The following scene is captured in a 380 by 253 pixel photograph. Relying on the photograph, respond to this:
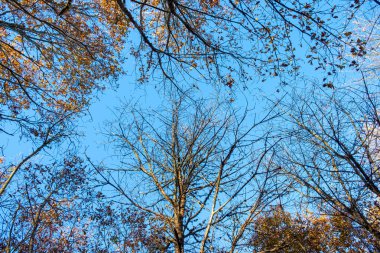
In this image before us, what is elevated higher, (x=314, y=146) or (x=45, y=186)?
(x=45, y=186)

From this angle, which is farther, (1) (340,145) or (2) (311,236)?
(2) (311,236)

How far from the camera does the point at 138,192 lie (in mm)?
7230

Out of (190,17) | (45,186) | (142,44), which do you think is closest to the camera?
(190,17)

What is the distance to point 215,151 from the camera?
7.34m

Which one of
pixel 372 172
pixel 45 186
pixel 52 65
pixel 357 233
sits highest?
pixel 52 65

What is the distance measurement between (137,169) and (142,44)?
3.28m

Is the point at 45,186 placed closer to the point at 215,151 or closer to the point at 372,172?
the point at 215,151

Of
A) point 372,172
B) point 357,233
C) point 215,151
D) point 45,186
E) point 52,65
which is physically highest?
point 52,65

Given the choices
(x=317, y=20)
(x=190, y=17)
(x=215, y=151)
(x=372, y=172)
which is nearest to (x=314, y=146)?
(x=372, y=172)

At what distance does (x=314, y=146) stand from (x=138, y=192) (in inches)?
167

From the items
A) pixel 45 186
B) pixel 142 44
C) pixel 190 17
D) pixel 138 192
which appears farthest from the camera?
pixel 45 186

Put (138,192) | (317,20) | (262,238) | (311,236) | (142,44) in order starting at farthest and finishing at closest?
1. (311,236)
2. (262,238)
3. (138,192)
4. (142,44)
5. (317,20)

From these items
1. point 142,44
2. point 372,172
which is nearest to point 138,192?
point 142,44

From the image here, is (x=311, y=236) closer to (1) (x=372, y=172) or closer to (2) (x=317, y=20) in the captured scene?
(1) (x=372, y=172)
